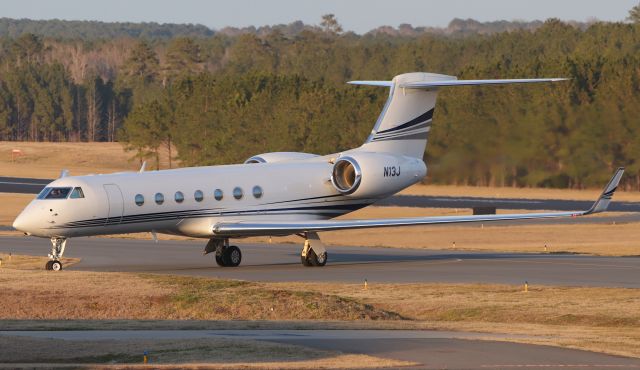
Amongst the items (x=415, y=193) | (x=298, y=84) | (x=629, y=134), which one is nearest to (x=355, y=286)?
(x=629, y=134)

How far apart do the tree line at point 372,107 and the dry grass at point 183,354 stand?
3675 cm

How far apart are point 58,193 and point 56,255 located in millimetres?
1679

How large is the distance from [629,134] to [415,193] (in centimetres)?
1645

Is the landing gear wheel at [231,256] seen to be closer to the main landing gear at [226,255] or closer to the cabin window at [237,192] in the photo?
the main landing gear at [226,255]

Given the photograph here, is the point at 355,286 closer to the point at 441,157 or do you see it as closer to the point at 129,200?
the point at 129,200

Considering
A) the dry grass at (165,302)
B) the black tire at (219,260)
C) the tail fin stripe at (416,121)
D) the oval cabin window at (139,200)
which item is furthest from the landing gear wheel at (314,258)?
the dry grass at (165,302)

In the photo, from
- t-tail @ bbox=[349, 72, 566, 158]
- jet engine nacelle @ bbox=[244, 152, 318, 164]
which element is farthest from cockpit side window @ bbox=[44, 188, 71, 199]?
t-tail @ bbox=[349, 72, 566, 158]

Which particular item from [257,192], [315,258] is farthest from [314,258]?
[257,192]

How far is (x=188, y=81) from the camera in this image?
117 m

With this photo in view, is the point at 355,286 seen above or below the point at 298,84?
below

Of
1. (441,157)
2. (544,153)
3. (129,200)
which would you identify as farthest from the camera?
(544,153)

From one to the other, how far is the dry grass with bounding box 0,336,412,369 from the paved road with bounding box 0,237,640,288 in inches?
572

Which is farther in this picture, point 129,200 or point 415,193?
point 415,193

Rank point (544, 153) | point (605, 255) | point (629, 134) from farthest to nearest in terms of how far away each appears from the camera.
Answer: point (629, 134)
point (544, 153)
point (605, 255)
